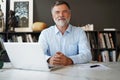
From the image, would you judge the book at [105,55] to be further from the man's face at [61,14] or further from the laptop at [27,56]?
the laptop at [27,56]

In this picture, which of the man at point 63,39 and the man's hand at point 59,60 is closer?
the man's hand at point 59,60

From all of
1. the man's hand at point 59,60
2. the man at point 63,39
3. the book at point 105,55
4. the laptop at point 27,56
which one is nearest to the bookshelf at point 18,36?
the book at point 105,55

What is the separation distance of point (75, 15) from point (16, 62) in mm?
2605

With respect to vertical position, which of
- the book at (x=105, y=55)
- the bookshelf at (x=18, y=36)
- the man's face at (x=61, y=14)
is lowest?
the book at (x=105, y=55)

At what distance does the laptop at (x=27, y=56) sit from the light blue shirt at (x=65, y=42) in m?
0.73

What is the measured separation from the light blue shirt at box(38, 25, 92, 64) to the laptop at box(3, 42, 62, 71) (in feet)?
2.40

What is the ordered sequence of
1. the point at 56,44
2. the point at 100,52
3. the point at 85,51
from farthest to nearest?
the point at 100,52
the point at 56,44
the point at 85,51

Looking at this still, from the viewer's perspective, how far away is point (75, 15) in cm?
412

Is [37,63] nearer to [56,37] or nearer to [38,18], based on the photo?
[56,37]

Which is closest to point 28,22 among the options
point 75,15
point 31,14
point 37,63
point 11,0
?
point 31,14

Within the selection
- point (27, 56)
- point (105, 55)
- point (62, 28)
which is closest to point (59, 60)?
point (27, 56)

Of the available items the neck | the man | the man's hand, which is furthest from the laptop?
the neck

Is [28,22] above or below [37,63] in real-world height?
above

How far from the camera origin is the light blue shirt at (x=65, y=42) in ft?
7.92
